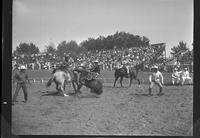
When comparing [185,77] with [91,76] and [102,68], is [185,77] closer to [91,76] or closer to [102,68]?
[102,68]

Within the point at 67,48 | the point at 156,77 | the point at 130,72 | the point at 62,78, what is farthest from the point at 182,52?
the point at 62,78

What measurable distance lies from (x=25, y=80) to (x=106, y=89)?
1010mm

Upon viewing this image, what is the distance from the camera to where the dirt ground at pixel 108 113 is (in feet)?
11.8

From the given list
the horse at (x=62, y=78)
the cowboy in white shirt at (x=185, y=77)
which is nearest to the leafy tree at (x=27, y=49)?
the horse at (x=62, y=78)

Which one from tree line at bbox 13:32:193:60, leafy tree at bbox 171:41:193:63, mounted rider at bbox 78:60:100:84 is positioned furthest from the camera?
mounted rider at bbox 78:60:100:84

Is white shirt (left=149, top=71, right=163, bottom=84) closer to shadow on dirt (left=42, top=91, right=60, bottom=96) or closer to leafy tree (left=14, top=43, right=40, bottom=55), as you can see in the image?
shadow on dirt (left=42, top=91, right=60, bottom=96)

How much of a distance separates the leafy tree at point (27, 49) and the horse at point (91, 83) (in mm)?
552

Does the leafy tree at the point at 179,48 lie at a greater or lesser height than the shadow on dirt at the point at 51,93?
greater

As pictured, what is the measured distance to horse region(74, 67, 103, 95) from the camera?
3.75 metres

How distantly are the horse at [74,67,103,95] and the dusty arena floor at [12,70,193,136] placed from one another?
70mm

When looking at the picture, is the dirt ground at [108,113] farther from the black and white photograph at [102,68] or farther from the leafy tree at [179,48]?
the leafy tree at [179,48]

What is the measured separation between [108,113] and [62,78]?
72 centimetres

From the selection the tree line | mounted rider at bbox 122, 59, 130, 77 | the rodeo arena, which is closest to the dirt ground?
the rodeo arena

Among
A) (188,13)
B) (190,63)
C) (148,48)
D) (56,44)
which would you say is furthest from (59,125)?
(188,13)
